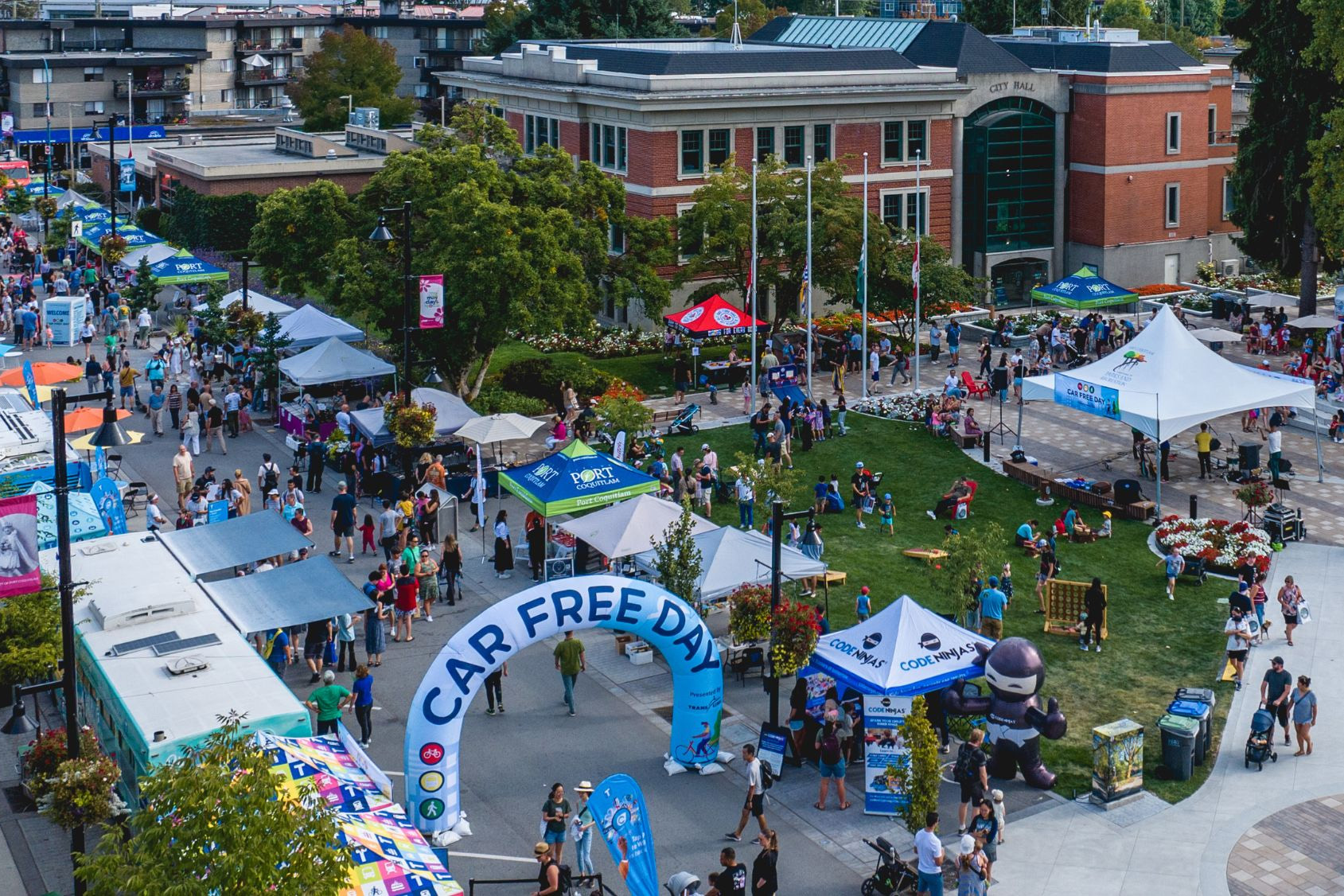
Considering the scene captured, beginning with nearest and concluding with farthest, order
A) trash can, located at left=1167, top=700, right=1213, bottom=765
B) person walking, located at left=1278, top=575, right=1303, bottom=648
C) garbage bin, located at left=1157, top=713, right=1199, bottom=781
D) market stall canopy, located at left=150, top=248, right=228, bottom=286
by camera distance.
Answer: garbage bin, located at left=1157, top=713, right=1199, bottom=781, trash can, located at left=1167, top=700, right=1213, bottom=765, person walking, located at left=1278, top=575, right=1303, bottom=648, market stall canopy, located at left=150, top=248, right=228, bottom=286

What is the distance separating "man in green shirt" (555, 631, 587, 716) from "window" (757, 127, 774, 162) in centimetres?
3325

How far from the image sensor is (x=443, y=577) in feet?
104

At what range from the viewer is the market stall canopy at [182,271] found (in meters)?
56.2

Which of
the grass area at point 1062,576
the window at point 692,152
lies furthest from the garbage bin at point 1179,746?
the window at point 692,152

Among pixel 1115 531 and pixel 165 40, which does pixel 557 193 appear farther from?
pixel 165 40

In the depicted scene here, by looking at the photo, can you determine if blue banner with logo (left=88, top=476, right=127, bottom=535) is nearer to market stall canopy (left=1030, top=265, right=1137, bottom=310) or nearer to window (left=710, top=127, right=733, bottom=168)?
window (left=710, top=127, right=733, bottom=168)

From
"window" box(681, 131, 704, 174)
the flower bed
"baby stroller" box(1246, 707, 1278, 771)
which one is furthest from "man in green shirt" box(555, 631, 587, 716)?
"window" box(681, 131, 704, 174)

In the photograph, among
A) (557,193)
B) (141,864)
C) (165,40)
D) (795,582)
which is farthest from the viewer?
(165,40)

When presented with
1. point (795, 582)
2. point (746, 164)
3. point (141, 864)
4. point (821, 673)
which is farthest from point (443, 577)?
point (746, 164)

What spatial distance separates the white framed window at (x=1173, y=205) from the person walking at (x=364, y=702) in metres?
47.0

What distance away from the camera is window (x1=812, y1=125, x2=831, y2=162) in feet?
185

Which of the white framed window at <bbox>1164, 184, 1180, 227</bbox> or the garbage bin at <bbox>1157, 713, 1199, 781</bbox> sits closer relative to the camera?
the garbage bin at <bbox>1157, 713, 1199, 781</bbox>

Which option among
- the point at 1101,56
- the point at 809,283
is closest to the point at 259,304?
the point at 809,283

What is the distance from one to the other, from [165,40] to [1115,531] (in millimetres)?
103908
